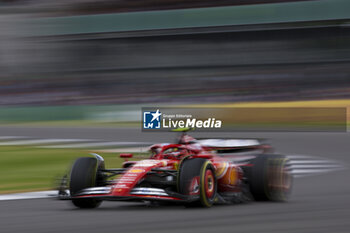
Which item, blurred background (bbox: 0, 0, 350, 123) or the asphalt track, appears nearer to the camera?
the asphalt track

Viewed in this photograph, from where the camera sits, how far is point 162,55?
26.3m

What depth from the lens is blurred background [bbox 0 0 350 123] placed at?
22.7 meters

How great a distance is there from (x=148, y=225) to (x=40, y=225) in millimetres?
945

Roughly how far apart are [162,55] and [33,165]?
14869mm

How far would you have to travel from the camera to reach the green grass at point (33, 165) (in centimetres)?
949

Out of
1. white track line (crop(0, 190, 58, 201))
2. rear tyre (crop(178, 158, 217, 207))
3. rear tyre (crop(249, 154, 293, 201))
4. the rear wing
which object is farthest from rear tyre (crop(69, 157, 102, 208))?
rear tyre (crop(249, 154, 293, 201))

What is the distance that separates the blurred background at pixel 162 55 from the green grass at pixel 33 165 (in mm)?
6691

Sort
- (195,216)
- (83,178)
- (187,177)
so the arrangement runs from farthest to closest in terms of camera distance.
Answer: (83,178) → (187,177) → (195,216)

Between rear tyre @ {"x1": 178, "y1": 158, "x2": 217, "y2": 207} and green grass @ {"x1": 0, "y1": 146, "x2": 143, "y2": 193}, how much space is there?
2162mm

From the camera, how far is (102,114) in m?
21.0

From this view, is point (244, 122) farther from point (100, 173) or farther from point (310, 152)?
point (100, 173)

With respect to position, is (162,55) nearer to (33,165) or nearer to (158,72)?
(158,72)

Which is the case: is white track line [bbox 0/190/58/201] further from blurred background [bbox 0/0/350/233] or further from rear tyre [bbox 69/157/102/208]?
blurred background [bbox 0/0/350/233]

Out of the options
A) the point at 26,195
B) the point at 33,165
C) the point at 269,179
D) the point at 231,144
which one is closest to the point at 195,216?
the point at 269,179
